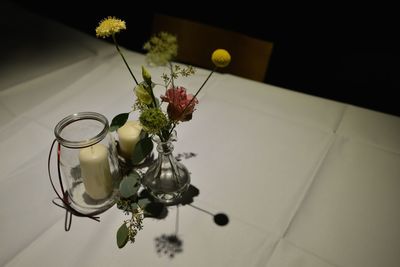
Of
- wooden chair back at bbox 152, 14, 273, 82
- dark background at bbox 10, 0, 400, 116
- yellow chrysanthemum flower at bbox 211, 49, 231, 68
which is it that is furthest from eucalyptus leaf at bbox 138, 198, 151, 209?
dark background at bbox 10, 0, 400, 116

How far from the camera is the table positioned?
0.67 metres

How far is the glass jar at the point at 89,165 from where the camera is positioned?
26.7 inches

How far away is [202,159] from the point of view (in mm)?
871

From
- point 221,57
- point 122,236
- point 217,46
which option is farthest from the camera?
point 217,46

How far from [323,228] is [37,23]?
4.51 ft

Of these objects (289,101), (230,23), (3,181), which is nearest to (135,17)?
(230,23)

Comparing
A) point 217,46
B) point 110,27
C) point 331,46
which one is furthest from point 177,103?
point 331,46

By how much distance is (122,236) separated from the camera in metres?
0.65

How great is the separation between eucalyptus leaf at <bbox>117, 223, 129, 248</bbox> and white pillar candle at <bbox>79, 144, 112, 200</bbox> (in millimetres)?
111

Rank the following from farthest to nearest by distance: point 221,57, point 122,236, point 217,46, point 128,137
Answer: point 217,46 → point 128,137 → point 122,236 → point 221,57

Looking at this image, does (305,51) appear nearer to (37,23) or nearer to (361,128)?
(361,128)

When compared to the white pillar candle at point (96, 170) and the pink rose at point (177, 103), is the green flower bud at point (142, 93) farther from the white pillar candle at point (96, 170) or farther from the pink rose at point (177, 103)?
the white pillar candle at point (96, 170)

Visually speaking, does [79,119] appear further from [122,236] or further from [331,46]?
[331,46]

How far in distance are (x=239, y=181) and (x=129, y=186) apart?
0.26 metres
